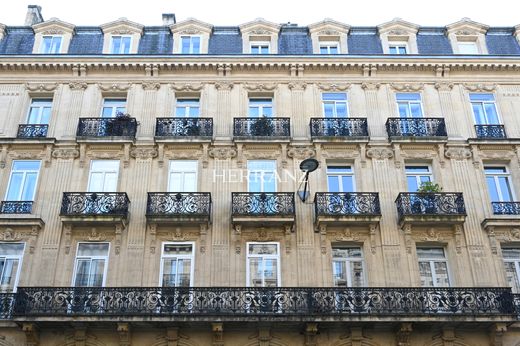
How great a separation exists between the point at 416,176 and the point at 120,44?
12.8 metres

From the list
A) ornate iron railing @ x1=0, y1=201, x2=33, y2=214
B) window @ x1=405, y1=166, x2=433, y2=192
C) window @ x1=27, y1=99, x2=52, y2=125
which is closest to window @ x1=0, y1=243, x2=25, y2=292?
ornate iron railing @ x1=0, y1=201, x2=33, y2=214

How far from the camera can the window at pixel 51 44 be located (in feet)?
71.4

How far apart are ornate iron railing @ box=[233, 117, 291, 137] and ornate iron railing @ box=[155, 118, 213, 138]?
102cm

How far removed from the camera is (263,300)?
15.9 meters

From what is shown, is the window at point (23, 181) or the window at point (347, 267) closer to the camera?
the window at point (347, 267)

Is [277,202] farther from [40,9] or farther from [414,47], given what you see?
[40,9]

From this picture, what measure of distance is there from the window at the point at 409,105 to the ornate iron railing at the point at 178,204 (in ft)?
27.2

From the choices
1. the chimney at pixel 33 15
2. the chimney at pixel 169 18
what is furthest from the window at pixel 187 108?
the chimney at pixel 33 15

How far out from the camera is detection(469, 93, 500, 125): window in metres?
20.6

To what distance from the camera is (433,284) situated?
682 inches

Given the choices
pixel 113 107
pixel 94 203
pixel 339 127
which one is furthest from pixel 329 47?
pixel 94 203

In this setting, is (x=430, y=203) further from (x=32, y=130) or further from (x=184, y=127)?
(x=32, y=130)

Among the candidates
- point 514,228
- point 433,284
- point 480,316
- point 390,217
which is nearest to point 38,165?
point 390,217

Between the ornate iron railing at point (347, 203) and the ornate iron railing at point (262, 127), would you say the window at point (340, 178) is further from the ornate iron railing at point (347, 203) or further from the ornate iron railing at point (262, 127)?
the ornate iron railing at point (262, 127)
